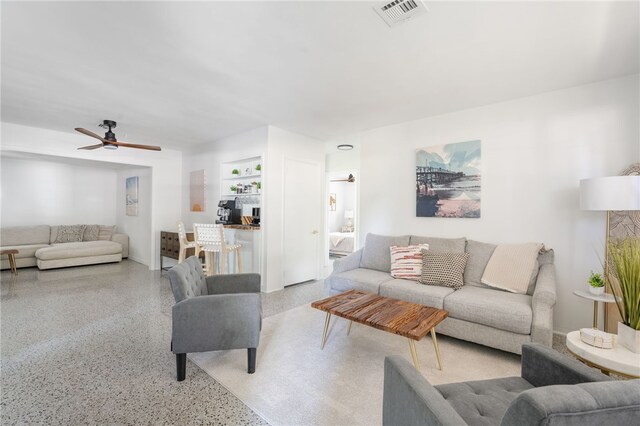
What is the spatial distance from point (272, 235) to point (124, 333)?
2.19 metres

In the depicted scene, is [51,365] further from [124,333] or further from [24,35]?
[24,35]

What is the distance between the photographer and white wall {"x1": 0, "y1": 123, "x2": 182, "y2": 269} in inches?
176

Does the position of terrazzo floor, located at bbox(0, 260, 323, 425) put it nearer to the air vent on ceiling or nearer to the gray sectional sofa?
the gray sectional sofa

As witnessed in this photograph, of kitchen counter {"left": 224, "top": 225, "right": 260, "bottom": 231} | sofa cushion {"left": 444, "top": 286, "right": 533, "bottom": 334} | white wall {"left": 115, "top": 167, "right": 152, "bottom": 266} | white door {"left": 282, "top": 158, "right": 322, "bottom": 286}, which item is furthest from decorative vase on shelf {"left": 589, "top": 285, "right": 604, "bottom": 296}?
white wall {"left": 115, "top": 167, "right": 152, "bottom": 266}

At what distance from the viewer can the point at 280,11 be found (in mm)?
1873

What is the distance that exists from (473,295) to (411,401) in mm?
2006

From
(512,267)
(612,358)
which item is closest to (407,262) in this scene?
(512,267)

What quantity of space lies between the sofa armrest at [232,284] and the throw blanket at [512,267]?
96.2 inches

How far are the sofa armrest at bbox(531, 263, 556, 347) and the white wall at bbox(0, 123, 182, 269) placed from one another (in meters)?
6.43

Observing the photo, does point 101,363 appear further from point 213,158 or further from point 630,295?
point 213,158

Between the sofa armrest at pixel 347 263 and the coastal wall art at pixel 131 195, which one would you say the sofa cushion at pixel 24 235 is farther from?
the sofa armrest at pixel 347 263

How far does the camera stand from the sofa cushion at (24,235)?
593 centimetres

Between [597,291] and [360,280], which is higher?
[597,291]

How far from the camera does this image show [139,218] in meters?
6.74
